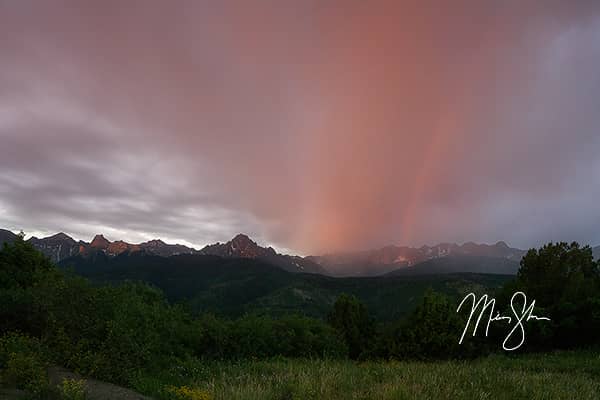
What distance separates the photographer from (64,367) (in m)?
12.5

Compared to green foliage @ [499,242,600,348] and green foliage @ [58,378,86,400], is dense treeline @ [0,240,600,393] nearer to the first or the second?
green foliage @ [499,242,600,348]

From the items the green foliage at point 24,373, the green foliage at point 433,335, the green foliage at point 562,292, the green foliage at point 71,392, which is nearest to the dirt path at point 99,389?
the green foliage at point 24,373

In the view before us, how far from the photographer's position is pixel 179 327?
1700cm

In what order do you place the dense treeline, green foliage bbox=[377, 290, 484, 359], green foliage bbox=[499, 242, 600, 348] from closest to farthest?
1. the dense treeline
2. green foliage bbox=[377, 290, 484, 359]
3. green foliage bbox=[499, 242, 600, 348]

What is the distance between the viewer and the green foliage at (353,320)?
42.1 m

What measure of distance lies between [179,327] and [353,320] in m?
29.6

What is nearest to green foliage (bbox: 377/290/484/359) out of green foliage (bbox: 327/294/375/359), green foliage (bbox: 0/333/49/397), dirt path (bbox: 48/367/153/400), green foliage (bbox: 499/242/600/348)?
green foliage (bbox: 499/242/600/348)

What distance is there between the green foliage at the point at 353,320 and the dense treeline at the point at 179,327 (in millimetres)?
11216

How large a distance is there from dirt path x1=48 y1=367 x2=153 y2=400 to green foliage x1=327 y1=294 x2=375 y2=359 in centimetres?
3283

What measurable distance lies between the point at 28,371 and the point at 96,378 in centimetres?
244

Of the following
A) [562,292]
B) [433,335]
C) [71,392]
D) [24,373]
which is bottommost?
[433,335]

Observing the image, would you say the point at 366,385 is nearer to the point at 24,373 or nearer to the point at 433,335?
the point at 24,373

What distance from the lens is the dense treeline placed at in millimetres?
12672

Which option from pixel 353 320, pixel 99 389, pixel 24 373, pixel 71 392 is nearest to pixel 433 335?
pixel 353 320
